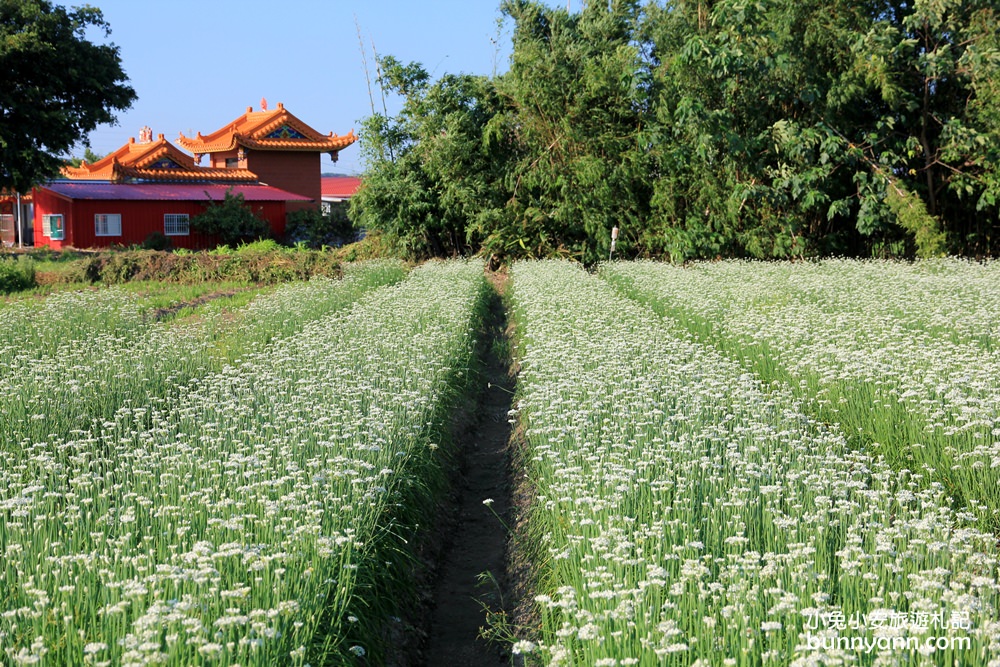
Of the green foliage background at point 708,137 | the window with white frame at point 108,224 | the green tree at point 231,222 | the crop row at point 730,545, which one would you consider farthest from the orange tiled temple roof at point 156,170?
the crop row at point 730,545

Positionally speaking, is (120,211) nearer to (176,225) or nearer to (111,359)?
(176,225)

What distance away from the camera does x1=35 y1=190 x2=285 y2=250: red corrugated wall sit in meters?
32.3

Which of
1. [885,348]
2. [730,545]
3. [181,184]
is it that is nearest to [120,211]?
[181,184]

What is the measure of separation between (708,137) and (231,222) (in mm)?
19471

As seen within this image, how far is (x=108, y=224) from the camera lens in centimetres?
3278

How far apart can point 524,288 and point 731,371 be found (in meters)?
7.79

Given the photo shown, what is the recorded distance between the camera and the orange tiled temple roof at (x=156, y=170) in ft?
113

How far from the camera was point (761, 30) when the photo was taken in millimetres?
20203

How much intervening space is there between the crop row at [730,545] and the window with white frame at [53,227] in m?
31.5

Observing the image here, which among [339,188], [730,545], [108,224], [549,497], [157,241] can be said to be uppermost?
[339,188]

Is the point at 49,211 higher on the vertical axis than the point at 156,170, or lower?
lower

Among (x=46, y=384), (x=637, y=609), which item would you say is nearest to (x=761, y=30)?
(x=46, y=384)

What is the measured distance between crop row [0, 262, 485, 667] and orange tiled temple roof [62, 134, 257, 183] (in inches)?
1190

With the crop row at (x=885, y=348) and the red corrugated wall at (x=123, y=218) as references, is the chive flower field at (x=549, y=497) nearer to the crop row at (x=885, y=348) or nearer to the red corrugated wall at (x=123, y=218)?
the crop row at (x=885, y=348)
